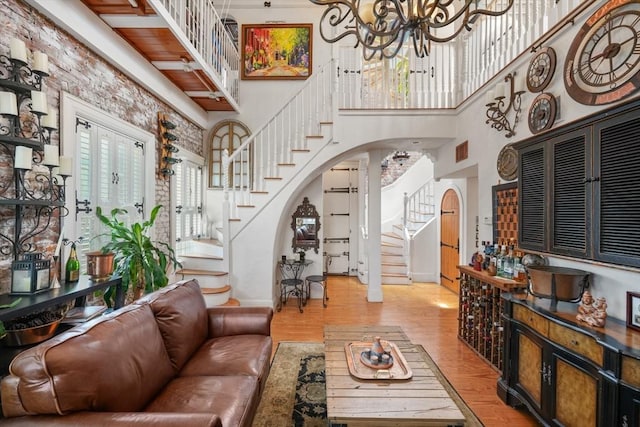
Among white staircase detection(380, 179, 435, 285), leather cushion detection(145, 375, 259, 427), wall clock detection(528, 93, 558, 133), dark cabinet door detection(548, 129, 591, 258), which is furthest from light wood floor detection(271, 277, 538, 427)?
wall clock detection(528, 93, 558, 133)

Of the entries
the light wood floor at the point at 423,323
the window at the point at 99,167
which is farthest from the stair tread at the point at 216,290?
the window at the point at 99,167

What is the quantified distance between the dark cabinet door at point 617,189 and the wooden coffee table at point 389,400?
129 cm

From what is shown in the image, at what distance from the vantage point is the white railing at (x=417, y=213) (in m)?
6.74

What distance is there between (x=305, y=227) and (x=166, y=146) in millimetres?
2605

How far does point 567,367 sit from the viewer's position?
6.14 feet

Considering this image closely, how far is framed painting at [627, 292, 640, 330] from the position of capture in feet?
5.73

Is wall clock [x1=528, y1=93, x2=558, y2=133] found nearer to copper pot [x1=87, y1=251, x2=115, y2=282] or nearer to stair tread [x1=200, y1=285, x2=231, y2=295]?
copper pot [x1=87, y1=251, x2=115, y2=282]

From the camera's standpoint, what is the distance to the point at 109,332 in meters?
1.54

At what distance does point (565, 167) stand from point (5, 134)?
12.4ft

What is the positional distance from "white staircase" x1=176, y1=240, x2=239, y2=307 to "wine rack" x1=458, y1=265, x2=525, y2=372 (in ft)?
10.1

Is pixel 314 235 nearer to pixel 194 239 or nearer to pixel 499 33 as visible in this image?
pixel 194 239

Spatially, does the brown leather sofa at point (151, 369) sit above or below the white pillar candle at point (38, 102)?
below

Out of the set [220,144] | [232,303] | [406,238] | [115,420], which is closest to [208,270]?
[232,303]

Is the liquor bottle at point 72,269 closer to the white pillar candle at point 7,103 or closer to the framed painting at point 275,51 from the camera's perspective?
the white pillar candle at point 7,103
